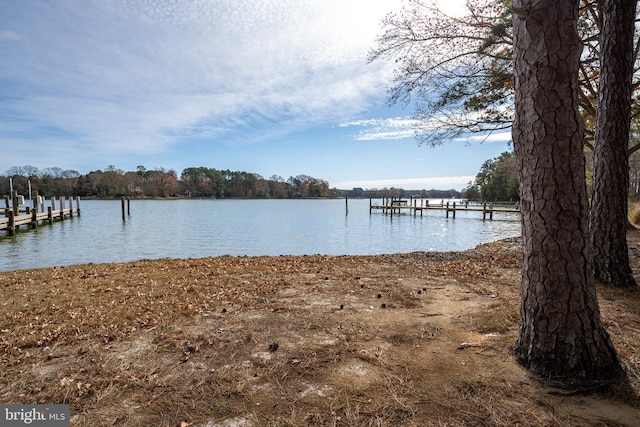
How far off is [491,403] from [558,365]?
712mm

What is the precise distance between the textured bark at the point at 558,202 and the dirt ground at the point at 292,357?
243 mm

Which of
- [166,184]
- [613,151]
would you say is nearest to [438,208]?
[613,151]

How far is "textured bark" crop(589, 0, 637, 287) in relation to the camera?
174 inches

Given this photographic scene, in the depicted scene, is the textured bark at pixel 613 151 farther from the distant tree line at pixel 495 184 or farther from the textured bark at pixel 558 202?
the distant tree line at pixel 495 184

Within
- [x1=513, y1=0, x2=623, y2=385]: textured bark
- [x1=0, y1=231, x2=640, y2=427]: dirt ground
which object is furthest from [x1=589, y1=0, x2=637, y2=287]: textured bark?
[x1=513, y1=0, x2=623, y2=385]: textured bark

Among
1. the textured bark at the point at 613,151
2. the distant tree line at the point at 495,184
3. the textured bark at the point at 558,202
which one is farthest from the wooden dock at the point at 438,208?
the textured bark at the point at 558,202

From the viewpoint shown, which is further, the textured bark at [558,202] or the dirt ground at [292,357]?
the textured bark at [558,202]

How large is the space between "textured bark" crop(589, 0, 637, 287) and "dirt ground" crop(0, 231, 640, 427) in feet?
1.91

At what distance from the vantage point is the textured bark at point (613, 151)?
4.43m

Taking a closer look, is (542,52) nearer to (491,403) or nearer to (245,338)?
(491,403)

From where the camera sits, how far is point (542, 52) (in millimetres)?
2379

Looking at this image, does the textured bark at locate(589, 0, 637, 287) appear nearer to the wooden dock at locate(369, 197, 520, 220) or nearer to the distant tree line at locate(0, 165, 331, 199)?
the wooden dock at locate(369, 197, 520, 220)

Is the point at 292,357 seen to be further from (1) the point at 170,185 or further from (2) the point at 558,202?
(1) the point at 170,185

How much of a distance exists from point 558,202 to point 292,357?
2.37 m
